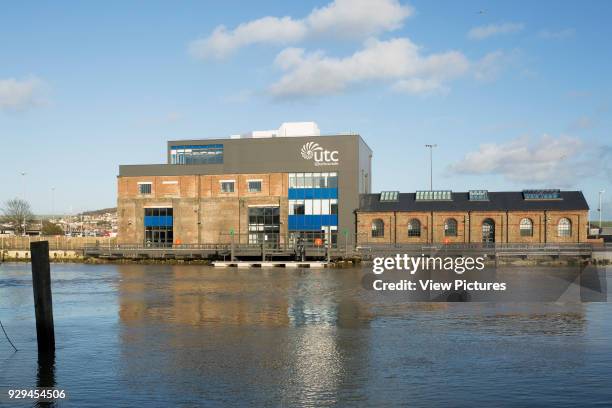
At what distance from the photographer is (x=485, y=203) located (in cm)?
7869


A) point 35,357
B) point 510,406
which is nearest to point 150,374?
point 35,357

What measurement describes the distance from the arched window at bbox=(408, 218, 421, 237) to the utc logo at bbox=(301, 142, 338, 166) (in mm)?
12726

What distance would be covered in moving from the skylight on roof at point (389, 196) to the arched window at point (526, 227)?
53.7 feet

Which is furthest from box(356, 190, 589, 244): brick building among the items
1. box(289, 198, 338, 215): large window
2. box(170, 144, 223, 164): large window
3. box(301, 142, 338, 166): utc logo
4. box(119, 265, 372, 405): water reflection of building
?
box(119, 265, 372, 405): water reflection of building

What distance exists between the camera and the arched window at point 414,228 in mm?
78875

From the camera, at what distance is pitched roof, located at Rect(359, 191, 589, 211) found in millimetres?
76812

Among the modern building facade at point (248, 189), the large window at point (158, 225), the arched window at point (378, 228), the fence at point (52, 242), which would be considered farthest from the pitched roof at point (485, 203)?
the fence at point (52, 242)

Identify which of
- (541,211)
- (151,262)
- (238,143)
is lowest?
(151,262)

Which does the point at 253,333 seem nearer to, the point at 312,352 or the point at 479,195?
the point at 312,352

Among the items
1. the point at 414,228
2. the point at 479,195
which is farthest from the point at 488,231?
the point at 414,228

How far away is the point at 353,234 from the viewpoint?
80.4 m

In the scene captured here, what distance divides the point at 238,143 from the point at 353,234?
20.3m

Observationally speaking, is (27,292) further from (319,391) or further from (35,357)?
(319,391)

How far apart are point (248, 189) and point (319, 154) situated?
35.7 ft
